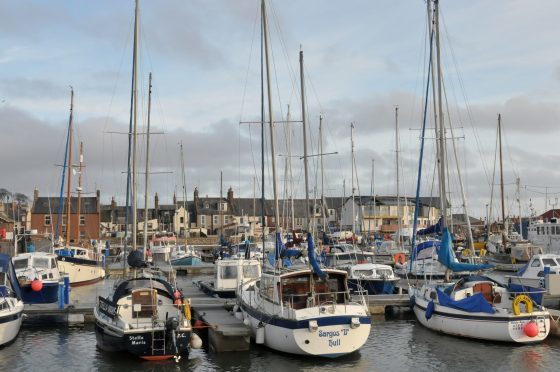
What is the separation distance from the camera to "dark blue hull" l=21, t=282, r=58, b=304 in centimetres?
3559

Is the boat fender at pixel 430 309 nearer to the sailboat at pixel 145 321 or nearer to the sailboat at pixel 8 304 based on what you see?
the sailboat at pixel 145 321

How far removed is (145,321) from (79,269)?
2789cm

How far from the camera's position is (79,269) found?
162 ft

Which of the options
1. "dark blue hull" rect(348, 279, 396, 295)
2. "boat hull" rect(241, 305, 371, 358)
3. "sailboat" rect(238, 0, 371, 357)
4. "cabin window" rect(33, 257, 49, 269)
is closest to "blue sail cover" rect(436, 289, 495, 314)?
"sailboat" rect(238, 0, 371, 357)

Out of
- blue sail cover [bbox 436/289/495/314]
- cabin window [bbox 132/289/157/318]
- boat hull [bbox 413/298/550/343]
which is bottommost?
boat hull [bbox 413/298/550/343]

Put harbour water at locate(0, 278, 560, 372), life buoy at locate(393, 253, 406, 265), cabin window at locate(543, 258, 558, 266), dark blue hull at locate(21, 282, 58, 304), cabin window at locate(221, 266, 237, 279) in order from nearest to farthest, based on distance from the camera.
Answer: harbour water at locate(0, 278, 560, 372)
dark blue hull at locate(21, 282, 58, 304)
cabin window at locate(221, 266, 237, 279)
cabin window at locate(543, 258, 558, 266)
life buoy at locate(393, 253, 406, 265)

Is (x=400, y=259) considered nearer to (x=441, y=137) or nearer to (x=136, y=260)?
(x=441, y=137)

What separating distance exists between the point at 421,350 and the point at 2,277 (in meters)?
18.2

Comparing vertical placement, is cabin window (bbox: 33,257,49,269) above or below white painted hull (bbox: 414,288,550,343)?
above

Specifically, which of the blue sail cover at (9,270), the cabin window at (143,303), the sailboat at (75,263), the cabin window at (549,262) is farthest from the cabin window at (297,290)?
the sailboat at (75,263)

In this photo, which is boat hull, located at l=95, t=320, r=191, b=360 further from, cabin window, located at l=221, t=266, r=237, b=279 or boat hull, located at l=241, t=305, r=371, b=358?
cabin window, located at l=221, t=266, r=237, b=279

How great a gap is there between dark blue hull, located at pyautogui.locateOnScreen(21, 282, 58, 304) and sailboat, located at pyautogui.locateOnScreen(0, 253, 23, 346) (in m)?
7.20

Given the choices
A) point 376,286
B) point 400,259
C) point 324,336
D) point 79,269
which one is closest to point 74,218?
point 79,269

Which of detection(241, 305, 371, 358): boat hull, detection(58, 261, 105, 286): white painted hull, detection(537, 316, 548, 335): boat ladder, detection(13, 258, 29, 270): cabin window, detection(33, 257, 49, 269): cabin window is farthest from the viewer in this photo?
detection(58, 261, 105, 286): white painted hull
